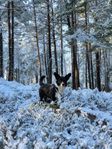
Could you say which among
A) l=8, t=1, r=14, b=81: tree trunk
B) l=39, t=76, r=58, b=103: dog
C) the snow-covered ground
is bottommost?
the snow-covered ground

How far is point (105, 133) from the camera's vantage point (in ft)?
33.7

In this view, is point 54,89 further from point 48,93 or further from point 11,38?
point 11,38

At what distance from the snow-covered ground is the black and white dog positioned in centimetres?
43

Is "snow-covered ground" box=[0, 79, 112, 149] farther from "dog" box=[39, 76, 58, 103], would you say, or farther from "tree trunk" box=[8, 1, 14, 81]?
"tree trunk" box=[8, 1, 14, 81]

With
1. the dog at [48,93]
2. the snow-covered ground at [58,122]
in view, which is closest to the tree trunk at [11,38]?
the snow-covered ground at [58,122]

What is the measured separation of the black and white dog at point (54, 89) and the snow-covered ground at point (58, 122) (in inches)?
16.8

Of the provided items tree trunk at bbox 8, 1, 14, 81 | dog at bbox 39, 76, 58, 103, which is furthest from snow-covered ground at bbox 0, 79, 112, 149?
tree trunk at bbox 8, 1, 14, 81

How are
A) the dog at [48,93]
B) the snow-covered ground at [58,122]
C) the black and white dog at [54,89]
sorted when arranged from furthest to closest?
the dog at [48,93]
the black and white dog at [54,89]
the snow-covered ground at [58,122]

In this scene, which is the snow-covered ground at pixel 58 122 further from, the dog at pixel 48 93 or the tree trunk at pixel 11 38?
the tree trunk at pixel 11 38

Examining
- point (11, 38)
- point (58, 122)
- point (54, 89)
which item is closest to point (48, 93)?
point (54, 89)

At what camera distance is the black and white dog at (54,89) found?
43.9 feet

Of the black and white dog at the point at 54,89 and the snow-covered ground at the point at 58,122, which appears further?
the black and white dog at the point at 54,89

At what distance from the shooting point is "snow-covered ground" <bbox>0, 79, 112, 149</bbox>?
394 inches

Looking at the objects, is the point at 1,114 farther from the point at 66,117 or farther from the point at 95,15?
the point at 95,15
